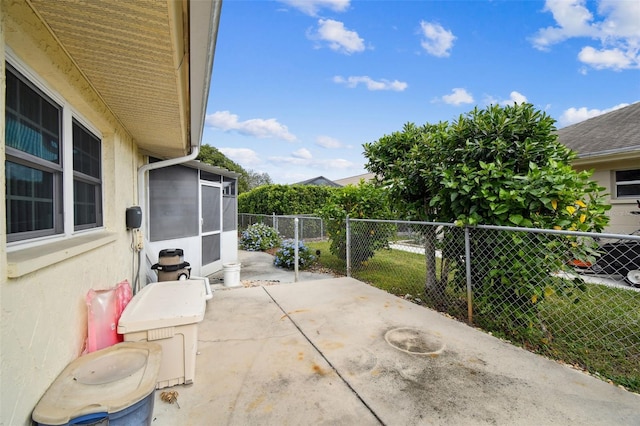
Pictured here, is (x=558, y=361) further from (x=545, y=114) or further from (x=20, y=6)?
(x=20, y=6)

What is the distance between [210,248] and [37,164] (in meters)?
5.36

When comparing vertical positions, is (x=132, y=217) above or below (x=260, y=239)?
above

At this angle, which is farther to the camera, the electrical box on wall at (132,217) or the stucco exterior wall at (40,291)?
the electrical box on wall at (132,217)

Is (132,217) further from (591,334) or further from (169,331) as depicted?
(591,334)

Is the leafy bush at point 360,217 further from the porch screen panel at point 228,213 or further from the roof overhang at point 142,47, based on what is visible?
the roof overhang at point 142,47

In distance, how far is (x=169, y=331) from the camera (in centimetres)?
214

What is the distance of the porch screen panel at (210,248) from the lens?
6492 millimetres

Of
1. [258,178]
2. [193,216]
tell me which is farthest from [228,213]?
[258,178]

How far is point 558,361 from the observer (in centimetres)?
257

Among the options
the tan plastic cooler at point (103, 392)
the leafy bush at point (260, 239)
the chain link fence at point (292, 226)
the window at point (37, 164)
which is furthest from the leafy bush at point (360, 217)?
the tan plastic cooler at point (103, 392)

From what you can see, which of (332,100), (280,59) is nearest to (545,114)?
(280,59)

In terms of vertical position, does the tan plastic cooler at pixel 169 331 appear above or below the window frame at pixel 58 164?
below

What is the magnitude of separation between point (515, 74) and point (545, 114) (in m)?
8.72

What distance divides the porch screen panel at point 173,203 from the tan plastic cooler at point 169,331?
121 inches
